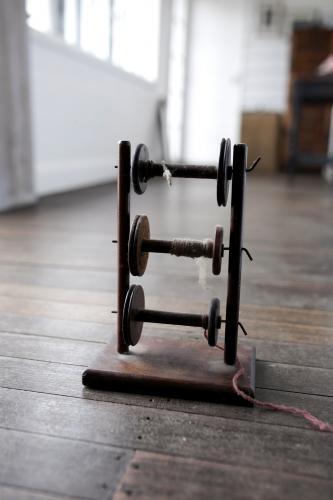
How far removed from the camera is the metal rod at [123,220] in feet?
2.72

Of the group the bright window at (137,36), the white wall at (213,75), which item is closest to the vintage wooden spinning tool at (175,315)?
the bright window at (137,36)

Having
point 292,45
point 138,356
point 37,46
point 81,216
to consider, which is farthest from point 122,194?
point 292,45

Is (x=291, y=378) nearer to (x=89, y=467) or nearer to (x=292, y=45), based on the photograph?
(x=89, y=467)

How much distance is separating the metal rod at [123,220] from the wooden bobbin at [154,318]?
0.08 ft

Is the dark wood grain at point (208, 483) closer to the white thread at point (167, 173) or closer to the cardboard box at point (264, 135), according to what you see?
the white thread at point (167, 173)

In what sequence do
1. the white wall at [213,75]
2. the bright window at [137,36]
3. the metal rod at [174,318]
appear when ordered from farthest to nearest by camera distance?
1. the white wall at [213,75]
2. the bright window at [137,36]
3. the metal rod at [174,318]

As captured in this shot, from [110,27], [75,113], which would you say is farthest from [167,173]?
[110,27]

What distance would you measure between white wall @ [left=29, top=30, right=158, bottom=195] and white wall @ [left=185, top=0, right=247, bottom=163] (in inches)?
69.0

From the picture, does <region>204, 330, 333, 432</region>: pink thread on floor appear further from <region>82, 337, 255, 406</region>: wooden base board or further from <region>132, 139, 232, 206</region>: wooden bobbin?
<region>132, 139, 232, 206</region>: wooden bobbin

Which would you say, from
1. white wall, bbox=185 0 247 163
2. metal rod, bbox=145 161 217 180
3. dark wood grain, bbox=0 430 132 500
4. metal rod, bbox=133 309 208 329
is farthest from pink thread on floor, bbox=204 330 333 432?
white wall, bbox=185 0 247 163

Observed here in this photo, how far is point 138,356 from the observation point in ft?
2.97

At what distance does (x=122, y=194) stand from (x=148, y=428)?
0.38 metres

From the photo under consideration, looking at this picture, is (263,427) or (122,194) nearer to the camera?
(263,427)

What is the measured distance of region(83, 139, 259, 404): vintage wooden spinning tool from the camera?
0.79 m
